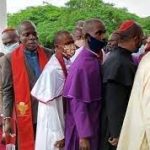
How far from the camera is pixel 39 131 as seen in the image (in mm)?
4719

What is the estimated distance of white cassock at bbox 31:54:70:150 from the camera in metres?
4.55

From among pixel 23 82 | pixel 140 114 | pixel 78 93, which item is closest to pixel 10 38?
pixel 23 82

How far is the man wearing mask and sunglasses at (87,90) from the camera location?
416 centimetres

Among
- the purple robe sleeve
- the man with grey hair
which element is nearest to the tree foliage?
the man with grey hair

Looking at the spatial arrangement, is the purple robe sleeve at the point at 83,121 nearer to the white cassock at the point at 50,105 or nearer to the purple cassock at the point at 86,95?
the purple cassock at the point at 86,95

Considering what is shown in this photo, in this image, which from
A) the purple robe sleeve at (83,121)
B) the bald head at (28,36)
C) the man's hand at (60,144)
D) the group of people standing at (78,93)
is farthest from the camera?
the bald head at (28,36)

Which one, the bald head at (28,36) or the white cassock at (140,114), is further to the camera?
the bald head at (28,36)

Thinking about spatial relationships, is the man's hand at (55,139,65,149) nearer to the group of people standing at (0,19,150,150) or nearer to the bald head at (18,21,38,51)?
the group of people standing at (0,19,150,150)

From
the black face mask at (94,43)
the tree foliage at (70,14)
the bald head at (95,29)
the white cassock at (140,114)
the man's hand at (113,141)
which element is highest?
the bald head at (95,29)

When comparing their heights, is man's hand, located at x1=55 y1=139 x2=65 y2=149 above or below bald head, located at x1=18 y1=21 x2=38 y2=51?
below

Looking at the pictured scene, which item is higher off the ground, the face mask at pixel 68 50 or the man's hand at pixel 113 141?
the face mask at pixel 68 50

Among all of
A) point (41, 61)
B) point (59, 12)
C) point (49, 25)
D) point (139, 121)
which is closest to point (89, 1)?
point (59, 12)

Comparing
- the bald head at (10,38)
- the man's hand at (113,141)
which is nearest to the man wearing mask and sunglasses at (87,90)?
the man's hand at (113,141)

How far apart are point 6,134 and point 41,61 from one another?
0.83m
